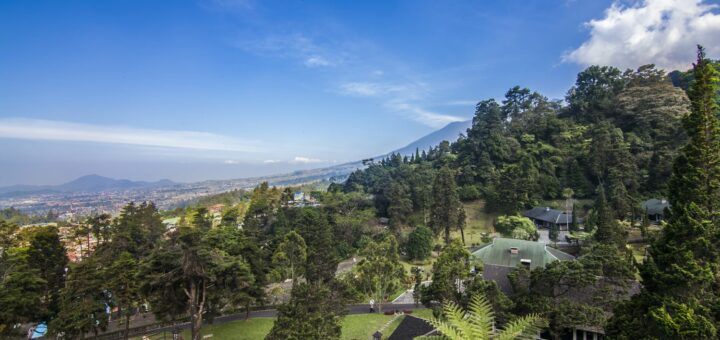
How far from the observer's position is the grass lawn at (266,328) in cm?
1859

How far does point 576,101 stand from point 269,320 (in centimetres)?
5006

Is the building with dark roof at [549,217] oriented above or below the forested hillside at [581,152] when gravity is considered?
below

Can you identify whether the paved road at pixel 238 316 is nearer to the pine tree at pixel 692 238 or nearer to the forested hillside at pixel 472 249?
the forested hillside at pixel 472 249

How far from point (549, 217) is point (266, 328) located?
29125 millimetres

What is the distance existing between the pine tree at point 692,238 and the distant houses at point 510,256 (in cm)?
1116

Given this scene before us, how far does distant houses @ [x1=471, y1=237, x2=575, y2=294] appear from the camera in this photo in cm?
1980

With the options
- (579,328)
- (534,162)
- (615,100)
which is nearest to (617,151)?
(534,162)

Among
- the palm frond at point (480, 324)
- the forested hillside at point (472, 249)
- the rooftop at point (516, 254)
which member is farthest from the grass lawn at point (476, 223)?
the palm frond at point (480, 324)

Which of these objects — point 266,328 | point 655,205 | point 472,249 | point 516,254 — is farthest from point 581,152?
point 266,328

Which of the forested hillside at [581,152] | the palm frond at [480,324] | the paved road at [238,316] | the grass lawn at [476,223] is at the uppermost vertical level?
the forested hillside at [581,152]

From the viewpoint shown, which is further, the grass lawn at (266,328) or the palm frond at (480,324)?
the grass lawn at (266,328)

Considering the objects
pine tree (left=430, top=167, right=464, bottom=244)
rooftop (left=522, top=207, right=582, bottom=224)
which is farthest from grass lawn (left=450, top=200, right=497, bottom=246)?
rooftop (left=522, top=207, right=582, bottom=224)

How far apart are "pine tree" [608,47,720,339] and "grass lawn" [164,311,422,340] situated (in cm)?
1264

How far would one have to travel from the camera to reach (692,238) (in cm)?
794
